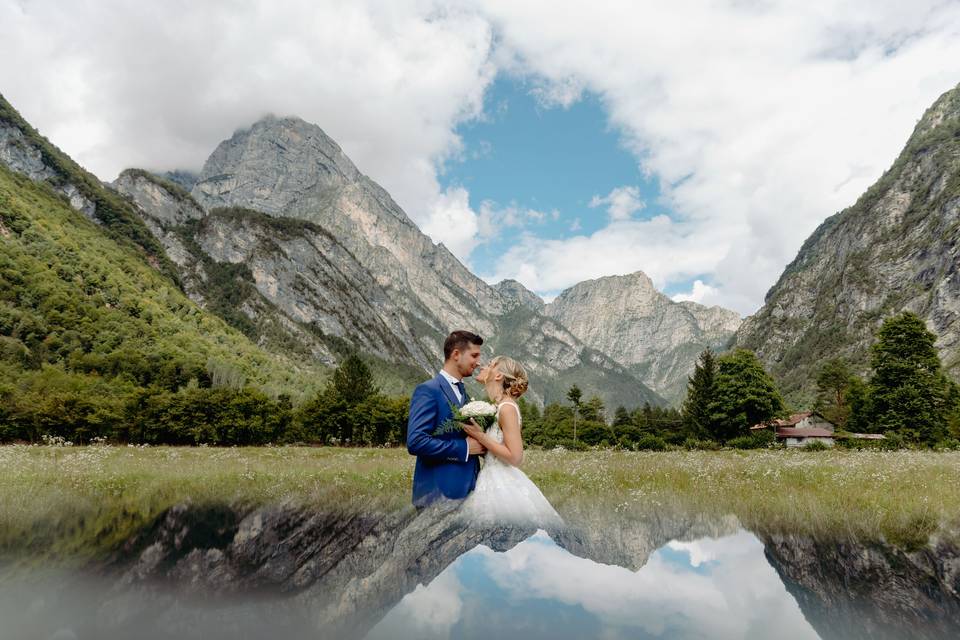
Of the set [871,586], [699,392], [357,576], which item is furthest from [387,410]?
[871,586]

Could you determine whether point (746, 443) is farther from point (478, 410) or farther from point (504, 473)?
point (478, 410)

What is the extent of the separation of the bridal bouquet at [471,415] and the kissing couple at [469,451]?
0.05 m

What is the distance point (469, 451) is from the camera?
20.6ft

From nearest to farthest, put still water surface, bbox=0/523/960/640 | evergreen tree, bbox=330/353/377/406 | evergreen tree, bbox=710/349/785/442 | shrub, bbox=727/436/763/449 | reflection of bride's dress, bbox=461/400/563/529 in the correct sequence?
still water surface, bbox=0/523/960/640, reflection of bride's dress, bbox=461/400/563/529, shrub, bbox=727/436/763/449, evergreen tree, bbox=710/349/785/442, evergreen tree, bbox=330/353/377/406

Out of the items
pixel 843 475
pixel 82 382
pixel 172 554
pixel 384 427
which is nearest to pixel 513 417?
pixel 172 554

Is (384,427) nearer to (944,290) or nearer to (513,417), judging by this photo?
(513,417)

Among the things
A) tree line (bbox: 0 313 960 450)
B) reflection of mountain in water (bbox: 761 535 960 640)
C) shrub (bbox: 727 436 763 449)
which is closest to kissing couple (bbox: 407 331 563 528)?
reflection of mountain in water (bbox: 761 535 960 640)

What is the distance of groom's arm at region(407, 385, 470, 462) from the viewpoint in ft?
19.8

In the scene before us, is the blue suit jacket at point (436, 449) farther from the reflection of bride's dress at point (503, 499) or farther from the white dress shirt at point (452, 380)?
the reflection of bride's dress at point (503, 499)

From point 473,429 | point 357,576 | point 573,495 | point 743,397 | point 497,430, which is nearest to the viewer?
point 357,576

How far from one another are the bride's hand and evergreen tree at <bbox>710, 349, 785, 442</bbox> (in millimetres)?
55419

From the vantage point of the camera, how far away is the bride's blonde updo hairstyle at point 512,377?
22.2ft

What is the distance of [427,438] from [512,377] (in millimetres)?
1397

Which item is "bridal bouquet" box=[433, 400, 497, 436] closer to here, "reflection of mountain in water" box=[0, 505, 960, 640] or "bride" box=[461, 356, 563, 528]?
"bride" box=[461, 356, 563, 528]
